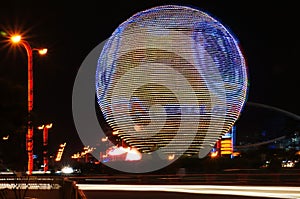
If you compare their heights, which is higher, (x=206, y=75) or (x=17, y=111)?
(x=206, y=75)

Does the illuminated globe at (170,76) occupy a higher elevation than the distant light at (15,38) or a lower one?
higher

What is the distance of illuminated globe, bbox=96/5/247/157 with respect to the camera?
36.8 meters

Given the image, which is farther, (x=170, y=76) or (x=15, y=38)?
(x=170, y=76)

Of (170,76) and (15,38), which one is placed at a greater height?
(170,76)

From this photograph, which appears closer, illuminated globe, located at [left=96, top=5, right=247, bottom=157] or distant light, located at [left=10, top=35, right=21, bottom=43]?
distant light, located at [left=10, top=35, right=21, bottom=43]

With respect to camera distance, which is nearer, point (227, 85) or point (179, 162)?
point (227, 85)

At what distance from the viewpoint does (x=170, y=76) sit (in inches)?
1464

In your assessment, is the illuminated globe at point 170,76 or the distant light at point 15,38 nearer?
the distant light at point 15,38

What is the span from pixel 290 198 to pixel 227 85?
15140mm

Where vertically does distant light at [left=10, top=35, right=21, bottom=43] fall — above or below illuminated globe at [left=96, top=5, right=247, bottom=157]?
below

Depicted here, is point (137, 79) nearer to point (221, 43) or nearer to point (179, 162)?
point (221, 43)

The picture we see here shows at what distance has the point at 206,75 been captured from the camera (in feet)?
121

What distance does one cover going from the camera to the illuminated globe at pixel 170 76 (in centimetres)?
3678

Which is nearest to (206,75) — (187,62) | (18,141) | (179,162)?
(187,62)
